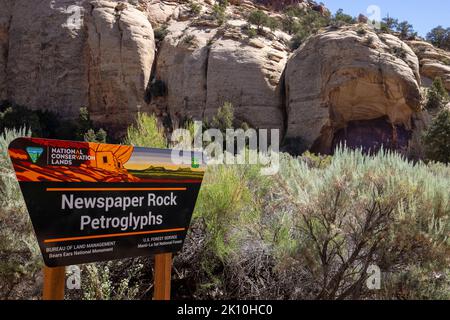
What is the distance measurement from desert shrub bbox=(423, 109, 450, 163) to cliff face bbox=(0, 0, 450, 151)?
9.41 ft

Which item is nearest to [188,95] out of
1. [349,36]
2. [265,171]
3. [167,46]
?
[167,46]

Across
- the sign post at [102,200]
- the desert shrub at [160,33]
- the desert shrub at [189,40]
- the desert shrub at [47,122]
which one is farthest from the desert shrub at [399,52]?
the sign post at [102,200]

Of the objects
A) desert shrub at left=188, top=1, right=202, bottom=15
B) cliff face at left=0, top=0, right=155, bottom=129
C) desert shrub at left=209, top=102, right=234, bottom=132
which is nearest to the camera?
desert shrub at left=209, top=102, right=234, bottom=132

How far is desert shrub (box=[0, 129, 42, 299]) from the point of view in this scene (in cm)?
385

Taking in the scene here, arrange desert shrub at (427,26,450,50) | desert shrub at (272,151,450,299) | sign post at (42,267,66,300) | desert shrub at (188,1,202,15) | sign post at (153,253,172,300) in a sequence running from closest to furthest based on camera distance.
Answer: sign post at (42,267,66,300)
sign post at (153,253,172,300)
desert shrub at (272,151,450,299)
desert shrub at (188,1,202,15)
desert shrub at (427,26,450,50)

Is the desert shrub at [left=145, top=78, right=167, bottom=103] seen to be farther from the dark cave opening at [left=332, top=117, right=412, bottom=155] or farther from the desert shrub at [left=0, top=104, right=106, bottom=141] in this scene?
the dark cave opening at [left=332, top=117, right=412, bottom=155]

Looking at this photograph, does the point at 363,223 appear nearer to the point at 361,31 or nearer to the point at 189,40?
the point at 361,31

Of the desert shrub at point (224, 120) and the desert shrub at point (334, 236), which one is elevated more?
the desert shrub at point (224, 120)

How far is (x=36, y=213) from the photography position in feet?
7.14

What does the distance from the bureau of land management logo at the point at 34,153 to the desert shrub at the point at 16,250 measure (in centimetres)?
195

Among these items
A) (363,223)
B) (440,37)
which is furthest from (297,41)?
(363,223)

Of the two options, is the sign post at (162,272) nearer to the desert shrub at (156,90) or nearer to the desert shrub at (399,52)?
the desert shrub at (399,52)

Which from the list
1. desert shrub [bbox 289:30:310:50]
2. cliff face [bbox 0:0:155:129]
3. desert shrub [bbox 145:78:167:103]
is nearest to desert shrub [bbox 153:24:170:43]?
cliff face [bbox 0:0:155:129]

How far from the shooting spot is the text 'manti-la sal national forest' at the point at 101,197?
7.20ft
